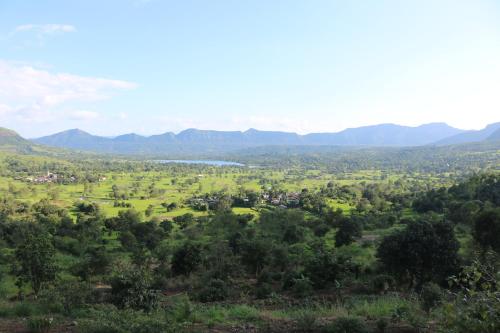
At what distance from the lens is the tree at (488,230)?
833 inches

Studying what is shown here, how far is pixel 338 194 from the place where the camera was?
89062 mm

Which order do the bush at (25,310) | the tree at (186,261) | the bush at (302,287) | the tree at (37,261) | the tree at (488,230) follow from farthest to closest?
1. the tree at (186,261)
2. the tree at (488,230)
3. the bush at (302,287)
4. the tree at (37,261)
5. the bush at (25,310)

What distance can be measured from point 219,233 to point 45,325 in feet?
125

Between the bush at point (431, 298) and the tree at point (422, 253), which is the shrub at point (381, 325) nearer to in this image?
the bush at point (431, 298)

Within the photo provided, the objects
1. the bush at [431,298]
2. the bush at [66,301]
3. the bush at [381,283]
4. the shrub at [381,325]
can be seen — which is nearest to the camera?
the shrub at [381,325]

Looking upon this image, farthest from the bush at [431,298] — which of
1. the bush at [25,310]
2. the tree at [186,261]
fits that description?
the tree at [186,261]

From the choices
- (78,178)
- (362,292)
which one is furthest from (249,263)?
(78,178)

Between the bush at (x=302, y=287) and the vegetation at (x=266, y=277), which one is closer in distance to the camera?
the vegetation at (x=266, y=277)

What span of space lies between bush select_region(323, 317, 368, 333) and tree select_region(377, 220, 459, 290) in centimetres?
1093

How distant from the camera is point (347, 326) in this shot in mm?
8195

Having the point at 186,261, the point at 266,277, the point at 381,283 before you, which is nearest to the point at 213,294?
the point at 266,277

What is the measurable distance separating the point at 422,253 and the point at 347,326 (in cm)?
1139

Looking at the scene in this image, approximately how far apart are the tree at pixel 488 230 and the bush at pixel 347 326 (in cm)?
1715

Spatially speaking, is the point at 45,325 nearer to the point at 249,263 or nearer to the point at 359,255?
the point at 249,263
